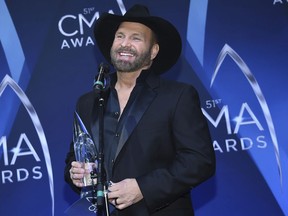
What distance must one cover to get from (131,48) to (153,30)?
0.69ft

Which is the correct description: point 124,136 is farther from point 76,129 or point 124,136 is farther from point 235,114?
point 235,114

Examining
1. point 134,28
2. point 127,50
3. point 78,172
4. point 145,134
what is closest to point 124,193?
point 78,172

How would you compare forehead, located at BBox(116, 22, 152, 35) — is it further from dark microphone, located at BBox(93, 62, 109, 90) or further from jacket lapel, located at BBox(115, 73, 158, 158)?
dark microphone, located at BBox(93, 62, 109, 90)

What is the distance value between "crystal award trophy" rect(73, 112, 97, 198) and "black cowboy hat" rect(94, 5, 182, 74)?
785 millimetres

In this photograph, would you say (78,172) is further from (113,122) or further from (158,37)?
(158,37)

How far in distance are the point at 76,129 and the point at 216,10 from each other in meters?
1.85

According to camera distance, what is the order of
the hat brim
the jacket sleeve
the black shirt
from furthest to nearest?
the hat brim
the black shirt
the jacket sleeve

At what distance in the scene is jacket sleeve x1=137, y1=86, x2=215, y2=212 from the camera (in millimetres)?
2289

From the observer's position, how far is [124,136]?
7.97ft

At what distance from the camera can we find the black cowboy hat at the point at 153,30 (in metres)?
2.75

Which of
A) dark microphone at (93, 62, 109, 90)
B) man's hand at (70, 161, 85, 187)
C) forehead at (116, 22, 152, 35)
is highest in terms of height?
forehead at (116, 22, 152, 35)

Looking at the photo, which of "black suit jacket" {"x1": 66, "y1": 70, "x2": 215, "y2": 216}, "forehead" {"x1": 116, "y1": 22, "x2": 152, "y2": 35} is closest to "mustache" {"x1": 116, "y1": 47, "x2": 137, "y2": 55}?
"forehead" {"x1": 116, "y1": 22, "x2": 152, "y2": 35}

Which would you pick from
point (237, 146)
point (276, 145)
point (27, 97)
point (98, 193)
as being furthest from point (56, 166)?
point (98, 193)

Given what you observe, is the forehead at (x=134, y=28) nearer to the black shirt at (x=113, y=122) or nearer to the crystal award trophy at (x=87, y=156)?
the black shirt at (x=113, y=122)
